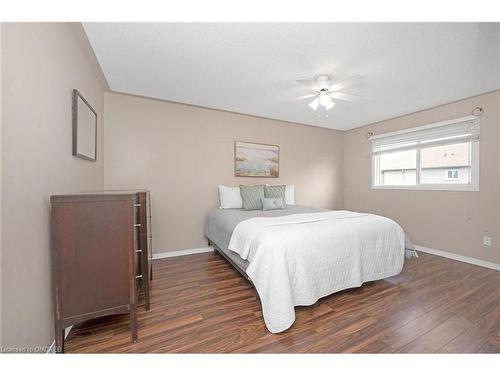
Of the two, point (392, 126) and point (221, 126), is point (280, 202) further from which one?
point (392, 126)

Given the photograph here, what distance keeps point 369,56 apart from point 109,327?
313 cm

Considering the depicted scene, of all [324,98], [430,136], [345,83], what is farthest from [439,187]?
[324,98]

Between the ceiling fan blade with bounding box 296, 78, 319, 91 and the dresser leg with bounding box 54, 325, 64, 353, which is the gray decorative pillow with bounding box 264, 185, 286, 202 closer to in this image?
the ceiling fan blade with bounding box 296, 78, 319, 91

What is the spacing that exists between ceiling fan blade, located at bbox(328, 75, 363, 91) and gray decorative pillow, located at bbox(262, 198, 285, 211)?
5.45ft

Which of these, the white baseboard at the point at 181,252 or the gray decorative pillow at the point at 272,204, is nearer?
the white baseboard at the point at 181,252

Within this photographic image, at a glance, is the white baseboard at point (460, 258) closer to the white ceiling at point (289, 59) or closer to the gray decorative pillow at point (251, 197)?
the white ceiling at point (289, 59)

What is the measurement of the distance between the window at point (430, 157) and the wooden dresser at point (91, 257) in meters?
4.12

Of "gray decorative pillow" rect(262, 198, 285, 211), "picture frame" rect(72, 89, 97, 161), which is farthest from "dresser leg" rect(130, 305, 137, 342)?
"gray decorative pillow" rect(262, 198, 285, 211)

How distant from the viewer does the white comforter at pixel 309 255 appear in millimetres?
1519

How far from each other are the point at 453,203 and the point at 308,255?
2840 millimetres

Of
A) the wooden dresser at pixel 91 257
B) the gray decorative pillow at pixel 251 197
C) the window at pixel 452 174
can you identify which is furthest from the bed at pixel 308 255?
the window at pixel 452 174

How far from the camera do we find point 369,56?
6.26ft

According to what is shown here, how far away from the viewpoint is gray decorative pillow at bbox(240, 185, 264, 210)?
3.16m
